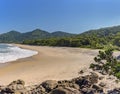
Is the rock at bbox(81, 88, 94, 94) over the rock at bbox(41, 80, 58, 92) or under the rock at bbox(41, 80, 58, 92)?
under

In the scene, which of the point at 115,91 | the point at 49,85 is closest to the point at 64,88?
the point at 49,85

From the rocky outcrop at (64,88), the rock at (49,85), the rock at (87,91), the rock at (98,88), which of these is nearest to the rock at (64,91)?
the rocky outcrop at (64,88)

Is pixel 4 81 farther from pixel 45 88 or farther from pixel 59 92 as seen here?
pixel 59 92

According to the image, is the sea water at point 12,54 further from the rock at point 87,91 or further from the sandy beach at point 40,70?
the rock at point 87,91

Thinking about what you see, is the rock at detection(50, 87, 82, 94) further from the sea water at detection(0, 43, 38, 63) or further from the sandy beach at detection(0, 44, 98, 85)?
the sea water at detection(0, 43, 38, 63)

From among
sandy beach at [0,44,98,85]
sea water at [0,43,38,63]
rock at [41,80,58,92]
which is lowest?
sandy beach at [0,44,98,85]

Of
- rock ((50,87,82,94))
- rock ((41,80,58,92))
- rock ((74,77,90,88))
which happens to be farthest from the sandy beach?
rock ((50,87,82,94))

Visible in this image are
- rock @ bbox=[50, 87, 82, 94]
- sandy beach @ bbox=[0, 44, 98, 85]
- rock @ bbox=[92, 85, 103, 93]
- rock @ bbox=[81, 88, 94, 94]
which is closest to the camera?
rock @ bbox=[50, 87, 82, 94]

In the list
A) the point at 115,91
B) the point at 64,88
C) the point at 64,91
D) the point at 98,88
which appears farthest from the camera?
the point at 98,88

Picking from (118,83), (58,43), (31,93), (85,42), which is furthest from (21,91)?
(58,43)

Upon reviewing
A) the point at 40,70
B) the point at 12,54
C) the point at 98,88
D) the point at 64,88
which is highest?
the point at 12,54

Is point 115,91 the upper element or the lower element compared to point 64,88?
lower

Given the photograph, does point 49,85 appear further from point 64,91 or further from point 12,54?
point 12,54

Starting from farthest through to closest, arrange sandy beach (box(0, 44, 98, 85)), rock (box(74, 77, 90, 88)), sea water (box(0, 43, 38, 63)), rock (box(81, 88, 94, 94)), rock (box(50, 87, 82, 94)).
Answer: sea water (box(0, 43, 38, 63))
sandy beach (box(0, 44, 98, 85))
rock (box(74, 77, 90, 88))
rock (box(81, 88, 94, 94))
rock (box(50, 87, 82, 94))
